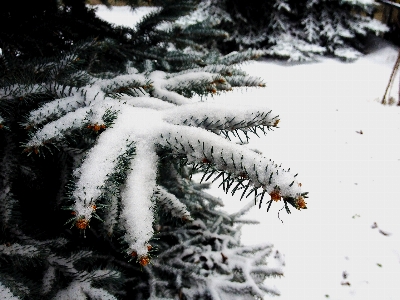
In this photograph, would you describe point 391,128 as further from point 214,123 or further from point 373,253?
point 214,123

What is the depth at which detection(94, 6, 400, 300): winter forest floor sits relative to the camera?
283cm

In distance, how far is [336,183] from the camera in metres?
4.05

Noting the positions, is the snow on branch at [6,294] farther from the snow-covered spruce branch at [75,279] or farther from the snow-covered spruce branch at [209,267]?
the snow-covered spruce branch at [209,267]

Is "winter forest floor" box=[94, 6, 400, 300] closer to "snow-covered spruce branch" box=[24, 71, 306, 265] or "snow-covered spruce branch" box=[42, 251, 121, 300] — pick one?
"snow-covered spruce branch" box=[24, 71, 306, 265]

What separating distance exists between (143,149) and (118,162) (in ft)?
0.30

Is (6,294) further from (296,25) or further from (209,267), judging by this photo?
(296,25)

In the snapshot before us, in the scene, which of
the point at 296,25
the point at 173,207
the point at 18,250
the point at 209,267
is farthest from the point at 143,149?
the point at 296,25

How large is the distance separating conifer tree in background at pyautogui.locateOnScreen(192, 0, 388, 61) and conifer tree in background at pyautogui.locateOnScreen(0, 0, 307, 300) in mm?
6603

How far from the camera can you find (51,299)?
1070 millimetres

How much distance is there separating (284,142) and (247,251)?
11.6ft

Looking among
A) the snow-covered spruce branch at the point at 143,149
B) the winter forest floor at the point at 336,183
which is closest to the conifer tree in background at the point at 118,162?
the snow-covered spruce branch at the point at 143,149

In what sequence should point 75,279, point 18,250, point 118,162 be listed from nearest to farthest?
1. point 118,162
2. point 18,250
3. point 75,279

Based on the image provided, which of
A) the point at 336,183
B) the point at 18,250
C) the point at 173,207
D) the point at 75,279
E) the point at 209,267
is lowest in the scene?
the point at 336,183

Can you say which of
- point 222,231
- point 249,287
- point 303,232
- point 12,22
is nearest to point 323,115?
point 303,232
